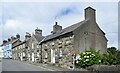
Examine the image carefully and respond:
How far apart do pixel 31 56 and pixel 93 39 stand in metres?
17.7

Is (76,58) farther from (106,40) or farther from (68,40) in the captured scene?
(106,40)

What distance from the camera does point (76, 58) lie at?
83.7ft

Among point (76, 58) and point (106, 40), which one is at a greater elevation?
point (106, 40)

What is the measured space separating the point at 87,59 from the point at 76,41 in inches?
118

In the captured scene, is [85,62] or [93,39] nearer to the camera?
[85,62]

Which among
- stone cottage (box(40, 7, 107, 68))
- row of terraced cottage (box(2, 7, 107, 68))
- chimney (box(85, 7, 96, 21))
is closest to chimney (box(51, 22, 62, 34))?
row of terraced cottage (box(2, 7, 107, 68))

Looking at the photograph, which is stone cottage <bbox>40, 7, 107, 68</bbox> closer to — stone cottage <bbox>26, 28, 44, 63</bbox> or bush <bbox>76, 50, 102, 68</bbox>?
bush <bbox>76, 50, 102, 68</bbox>

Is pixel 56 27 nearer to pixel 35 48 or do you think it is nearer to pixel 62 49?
pixel 35 48

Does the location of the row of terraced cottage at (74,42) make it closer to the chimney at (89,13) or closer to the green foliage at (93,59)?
the chimney at (89,13)

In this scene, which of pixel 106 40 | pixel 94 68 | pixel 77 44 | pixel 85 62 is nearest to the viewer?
pixel 94 68

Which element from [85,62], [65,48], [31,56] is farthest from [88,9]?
[31,56]

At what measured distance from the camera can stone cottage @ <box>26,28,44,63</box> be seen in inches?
1508

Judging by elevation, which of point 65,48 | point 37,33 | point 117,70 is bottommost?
point 117,70

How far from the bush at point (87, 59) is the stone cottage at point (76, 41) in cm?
Answer: 90
